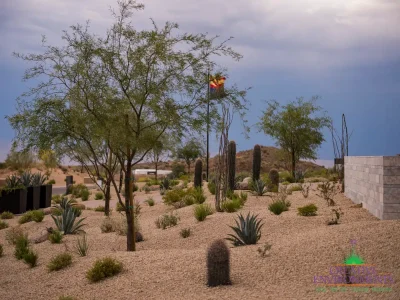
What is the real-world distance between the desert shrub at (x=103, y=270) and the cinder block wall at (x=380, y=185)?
782 centimetres

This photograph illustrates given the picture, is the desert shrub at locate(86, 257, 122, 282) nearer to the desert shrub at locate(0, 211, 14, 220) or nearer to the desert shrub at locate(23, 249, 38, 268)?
the desert shrub at locate(23, 249, 38, 268)

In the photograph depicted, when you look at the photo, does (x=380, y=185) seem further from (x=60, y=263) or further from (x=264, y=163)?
(x=264, y=163)

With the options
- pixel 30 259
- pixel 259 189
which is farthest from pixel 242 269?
pixel 259 189

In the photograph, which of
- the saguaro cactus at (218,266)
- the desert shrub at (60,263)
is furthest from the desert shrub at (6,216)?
the saguaro cactus at (218,266)

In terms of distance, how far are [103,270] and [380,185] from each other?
8.43 m

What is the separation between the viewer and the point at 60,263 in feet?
41.5

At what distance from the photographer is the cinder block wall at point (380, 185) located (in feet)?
47.7

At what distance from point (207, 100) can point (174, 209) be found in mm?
9963

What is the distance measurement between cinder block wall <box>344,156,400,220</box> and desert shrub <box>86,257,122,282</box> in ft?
25.7

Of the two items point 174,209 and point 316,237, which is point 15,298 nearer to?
point 316,237

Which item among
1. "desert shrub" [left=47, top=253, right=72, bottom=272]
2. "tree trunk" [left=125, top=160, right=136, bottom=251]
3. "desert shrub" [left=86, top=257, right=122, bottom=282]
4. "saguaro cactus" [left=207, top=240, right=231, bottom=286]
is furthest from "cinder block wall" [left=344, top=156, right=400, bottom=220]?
"desert shrub" [left=47, top=253, right=72, bottom=272]

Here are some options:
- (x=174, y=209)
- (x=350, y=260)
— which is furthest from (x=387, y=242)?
(x=174, y=209)

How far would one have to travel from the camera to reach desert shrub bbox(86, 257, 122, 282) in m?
11.1

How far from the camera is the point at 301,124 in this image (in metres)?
46.0
